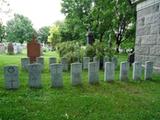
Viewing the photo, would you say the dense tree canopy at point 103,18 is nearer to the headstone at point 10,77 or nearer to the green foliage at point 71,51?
the green foliage at point 71,51

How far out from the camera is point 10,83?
27.0 ft

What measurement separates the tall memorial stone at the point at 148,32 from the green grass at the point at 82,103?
357 cm

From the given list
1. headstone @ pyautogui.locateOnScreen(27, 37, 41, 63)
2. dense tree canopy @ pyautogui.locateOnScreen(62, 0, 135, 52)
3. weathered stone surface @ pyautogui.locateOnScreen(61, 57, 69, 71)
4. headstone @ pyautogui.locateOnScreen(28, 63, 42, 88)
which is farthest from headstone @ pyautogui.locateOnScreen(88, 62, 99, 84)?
dense tree canopy @ pyautogui.locateOnScreen(62, 0, 135, 52)

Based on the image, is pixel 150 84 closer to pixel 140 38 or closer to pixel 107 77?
→ pixel 107 77

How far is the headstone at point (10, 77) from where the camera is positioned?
8203 mm

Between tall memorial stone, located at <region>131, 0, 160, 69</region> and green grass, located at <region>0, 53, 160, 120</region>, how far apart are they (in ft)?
11.7

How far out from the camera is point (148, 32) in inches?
509

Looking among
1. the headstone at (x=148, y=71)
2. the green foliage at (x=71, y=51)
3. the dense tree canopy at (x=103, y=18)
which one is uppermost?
the dense tree canopy at (x=103, y=18)

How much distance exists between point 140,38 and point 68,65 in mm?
3950

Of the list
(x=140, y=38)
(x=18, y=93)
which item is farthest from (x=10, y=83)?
(x=140, y=38)

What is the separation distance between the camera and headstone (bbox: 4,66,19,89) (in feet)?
26.9

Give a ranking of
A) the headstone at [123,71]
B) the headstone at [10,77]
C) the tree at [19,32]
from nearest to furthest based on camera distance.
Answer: the headstone at [10,77] → the headstone at [123,71] → the tree at [19,32]

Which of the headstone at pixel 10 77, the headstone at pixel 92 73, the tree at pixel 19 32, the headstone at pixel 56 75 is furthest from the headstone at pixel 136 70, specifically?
the tree at pixel 19 32

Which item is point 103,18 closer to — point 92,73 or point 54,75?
point 92,73
